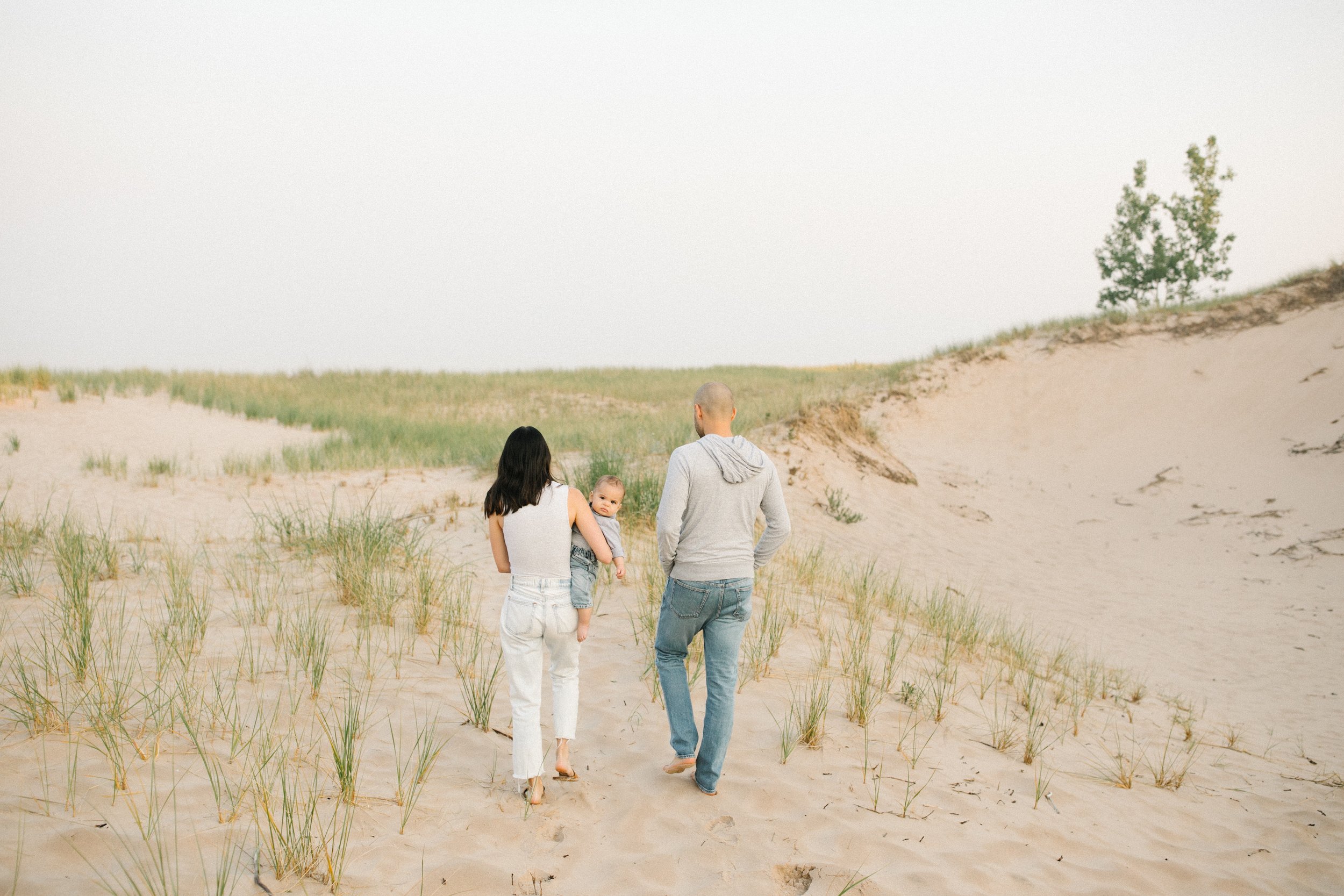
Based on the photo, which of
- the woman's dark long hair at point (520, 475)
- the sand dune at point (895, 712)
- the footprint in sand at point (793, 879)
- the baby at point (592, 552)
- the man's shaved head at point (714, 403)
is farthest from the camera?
the man's shaved head at point (714, 403)

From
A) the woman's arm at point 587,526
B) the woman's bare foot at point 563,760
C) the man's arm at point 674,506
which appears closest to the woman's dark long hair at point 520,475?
the woman's arm at point 587,526

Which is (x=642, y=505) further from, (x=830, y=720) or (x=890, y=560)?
(x=830, y=720)

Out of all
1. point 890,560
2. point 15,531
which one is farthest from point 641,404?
point 15,531

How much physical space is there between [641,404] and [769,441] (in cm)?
1520

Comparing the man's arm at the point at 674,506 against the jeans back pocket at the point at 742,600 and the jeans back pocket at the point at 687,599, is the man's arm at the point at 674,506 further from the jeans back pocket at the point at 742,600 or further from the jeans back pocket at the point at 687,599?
the jeans back pocket at the point at 742,600

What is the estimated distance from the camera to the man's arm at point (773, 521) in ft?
12.9

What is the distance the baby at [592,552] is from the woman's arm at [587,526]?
0.04 meters

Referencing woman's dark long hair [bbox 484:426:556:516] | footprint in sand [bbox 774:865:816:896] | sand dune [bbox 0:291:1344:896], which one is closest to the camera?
footprint in sand [bbox 774:865:816:896]

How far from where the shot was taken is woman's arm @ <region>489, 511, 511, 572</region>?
3664mm

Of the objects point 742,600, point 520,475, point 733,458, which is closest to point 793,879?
point 742,600

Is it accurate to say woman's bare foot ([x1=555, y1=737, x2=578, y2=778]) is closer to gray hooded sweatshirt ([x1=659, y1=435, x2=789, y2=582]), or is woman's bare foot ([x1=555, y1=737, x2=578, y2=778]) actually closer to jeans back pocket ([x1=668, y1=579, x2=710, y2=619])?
jeans back pocket ([x1=668, y1=579, x2=710, y2=619])

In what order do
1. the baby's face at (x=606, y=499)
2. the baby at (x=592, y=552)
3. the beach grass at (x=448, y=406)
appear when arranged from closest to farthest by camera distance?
the baby at (x=592, y=552), the baby's face at (x=606, y=499), the beach grass at (x=448, y=406)

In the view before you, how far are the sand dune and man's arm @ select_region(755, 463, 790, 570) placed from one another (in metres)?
1.27

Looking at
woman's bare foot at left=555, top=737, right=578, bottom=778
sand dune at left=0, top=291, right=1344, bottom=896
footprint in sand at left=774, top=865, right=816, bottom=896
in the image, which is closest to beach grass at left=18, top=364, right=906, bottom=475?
sand dune at left=0, top=291, right=1344, bottom=896
